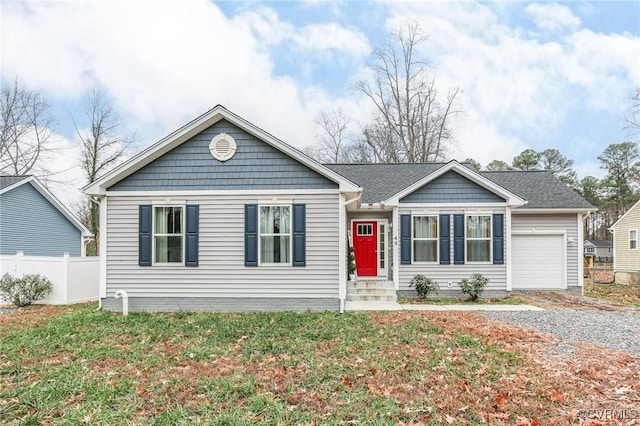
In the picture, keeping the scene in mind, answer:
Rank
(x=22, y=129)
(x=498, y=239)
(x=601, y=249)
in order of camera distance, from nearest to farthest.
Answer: (x=498, y=239), (x=22, y=129), (x=601, y=249)

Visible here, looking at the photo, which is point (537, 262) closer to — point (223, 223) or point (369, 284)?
point (369, 284)

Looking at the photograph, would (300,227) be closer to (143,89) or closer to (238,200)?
(238,200)

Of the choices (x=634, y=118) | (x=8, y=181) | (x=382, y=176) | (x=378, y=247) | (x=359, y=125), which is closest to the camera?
(x=378, y=247)

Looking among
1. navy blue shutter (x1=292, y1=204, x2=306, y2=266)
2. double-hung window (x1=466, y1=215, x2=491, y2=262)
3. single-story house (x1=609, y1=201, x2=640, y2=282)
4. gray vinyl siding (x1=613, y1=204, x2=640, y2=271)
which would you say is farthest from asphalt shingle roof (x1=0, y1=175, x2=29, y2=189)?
gray vinyl siding (x1=613, y1=204, x2=640, y2=271)

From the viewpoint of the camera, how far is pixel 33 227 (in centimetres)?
1591

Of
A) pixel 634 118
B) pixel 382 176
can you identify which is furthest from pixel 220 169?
pixel 634 118

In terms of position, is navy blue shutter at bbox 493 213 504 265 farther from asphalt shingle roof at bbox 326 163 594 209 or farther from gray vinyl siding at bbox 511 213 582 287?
asphalt shingle roof at bbox 326 163 594 209

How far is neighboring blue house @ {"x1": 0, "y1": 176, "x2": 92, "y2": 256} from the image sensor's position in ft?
48.2

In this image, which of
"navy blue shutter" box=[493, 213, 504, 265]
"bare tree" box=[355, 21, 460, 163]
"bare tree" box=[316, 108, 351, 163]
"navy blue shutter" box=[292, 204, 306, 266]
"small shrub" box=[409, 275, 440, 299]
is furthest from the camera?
"bare tree" box=[316, 108, 351, 163]

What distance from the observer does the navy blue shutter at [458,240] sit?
1157 cm

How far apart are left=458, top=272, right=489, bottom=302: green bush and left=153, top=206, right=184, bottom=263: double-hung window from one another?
7.80 metres

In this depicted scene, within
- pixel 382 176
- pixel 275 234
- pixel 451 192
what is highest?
pixel 382 176

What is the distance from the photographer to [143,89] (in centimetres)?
1681

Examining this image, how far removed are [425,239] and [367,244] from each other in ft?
6.66
